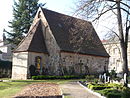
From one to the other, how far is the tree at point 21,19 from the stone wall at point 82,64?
56.3ft

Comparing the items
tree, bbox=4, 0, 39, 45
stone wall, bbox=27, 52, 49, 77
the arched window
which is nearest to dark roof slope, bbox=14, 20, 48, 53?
stone wall, bbox=27, 52, 49, 77

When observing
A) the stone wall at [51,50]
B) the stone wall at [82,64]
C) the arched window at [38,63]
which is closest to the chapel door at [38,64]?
the arched window at [38,63]

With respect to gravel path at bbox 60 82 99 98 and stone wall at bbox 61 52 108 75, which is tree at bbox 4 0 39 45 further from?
gravel path at bbox 60 82 99 98

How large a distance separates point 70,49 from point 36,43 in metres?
5.62

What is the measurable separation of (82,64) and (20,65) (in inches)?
439

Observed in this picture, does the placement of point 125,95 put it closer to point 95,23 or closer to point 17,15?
point 95,23

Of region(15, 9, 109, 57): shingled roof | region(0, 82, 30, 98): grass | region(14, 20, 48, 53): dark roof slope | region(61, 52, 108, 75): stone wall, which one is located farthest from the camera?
region(61, 52, 108, 75): stone wall

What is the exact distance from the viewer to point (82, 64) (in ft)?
127

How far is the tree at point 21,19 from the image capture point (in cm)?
4959

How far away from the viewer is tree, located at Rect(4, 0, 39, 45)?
49.6m

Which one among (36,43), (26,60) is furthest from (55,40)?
(26,60)

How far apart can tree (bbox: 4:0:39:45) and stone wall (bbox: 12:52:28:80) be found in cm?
1630

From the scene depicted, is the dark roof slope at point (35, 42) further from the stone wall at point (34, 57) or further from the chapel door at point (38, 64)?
the chapel door at point (38, 64)

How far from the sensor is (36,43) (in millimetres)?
33969
